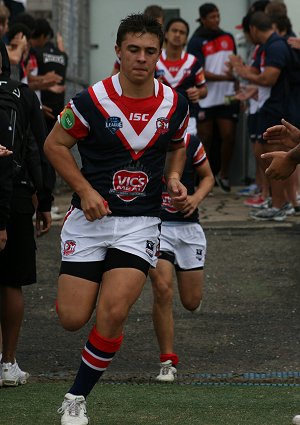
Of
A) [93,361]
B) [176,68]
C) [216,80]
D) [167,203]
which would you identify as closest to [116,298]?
[93,361]

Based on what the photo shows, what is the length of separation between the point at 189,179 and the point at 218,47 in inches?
258

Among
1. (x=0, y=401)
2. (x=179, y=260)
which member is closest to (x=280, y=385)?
(x=179, y=260)

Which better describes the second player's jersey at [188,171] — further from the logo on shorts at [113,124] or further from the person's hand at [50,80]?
the person's hand at [50,80]

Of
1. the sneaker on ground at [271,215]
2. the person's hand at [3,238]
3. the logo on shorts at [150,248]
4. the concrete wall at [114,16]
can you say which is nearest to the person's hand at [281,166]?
the logo on shorts at [150,248]

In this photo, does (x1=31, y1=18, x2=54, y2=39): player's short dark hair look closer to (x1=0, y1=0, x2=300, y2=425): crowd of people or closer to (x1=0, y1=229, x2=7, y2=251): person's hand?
(x1=0, y1=0, x2=300, y2=425): crowd of people

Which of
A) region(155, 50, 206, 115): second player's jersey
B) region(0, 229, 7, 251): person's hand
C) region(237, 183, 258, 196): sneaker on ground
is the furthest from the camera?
Result: region(237, 183, 258, 196): sneaker on ground

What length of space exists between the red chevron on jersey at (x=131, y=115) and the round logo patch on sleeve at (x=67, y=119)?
143 millimetres

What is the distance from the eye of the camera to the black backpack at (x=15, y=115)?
722 cm

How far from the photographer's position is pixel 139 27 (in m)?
6.43

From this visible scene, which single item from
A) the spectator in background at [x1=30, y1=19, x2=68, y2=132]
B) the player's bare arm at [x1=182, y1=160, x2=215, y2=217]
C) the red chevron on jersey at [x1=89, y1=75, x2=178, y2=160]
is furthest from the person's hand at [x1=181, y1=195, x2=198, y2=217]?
the spectator in background at [x1=30, y1=19, x2=68, y2=132]

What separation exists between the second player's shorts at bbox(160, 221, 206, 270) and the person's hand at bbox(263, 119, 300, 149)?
224 centimetres

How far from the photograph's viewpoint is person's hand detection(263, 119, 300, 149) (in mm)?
5979

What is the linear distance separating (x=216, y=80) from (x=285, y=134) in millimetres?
8614

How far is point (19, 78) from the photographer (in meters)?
11.9
